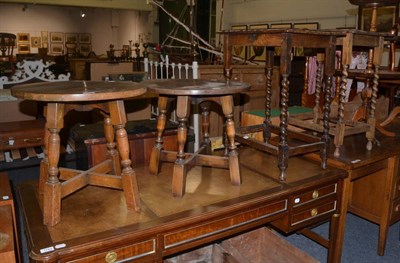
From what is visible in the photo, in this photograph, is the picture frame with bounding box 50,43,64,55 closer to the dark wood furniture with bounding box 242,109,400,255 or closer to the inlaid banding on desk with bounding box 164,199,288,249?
the dark wood furniture with bounding box 242,109,400,255

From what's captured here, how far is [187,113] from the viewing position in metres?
Answer: 1.56

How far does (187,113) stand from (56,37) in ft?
40.5

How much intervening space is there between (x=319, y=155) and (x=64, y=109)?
55.2 inches

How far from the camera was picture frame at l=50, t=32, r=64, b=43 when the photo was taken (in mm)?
12457

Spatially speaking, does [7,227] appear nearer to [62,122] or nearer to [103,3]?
[62,122]

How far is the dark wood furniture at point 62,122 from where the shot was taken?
1.24 m

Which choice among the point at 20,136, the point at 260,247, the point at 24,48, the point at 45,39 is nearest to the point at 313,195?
the point at 260,247

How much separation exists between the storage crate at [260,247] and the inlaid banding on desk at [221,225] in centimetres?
37

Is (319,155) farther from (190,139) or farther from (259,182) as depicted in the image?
(190,139)

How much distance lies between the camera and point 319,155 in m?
2.11

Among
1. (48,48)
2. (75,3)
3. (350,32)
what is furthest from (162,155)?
(48,48)

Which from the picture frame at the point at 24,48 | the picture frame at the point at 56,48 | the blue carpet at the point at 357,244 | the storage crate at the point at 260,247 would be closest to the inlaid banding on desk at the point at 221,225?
the storage crate at the point at 260,247

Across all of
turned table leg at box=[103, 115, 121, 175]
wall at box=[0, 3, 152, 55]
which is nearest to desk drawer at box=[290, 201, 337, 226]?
turned table leg at box=[103, 115, 121, 175]

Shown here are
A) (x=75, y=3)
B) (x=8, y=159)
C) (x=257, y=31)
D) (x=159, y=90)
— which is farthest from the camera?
(x=75, y=3)
